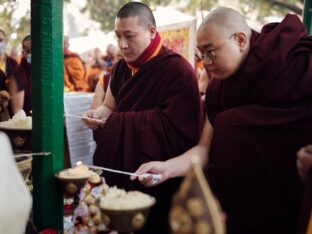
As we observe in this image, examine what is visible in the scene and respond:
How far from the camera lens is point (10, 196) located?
975 mm

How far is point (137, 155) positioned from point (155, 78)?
0.39 meters

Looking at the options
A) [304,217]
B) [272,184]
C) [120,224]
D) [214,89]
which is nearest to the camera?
[120,224]

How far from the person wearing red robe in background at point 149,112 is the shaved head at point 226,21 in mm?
517

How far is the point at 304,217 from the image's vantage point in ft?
4.31

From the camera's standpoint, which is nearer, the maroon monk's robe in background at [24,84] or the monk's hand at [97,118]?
the monk's hand at [97,118]

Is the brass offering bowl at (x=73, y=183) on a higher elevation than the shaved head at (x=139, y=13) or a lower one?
lower

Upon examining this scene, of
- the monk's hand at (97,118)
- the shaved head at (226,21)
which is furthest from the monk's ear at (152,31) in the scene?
the shaved head at (226,21)

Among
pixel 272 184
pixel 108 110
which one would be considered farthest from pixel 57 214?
pixel 108 110

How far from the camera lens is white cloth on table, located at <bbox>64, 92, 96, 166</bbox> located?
4.30 meters

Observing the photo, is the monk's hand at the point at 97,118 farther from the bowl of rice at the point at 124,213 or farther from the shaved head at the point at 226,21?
the bowl of rice at the point at 124,213

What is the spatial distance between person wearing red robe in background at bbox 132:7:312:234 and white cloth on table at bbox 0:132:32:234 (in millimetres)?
691

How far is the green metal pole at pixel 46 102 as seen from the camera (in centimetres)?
150

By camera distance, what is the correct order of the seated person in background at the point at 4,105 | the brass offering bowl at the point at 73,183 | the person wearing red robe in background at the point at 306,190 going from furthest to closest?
the seated person in background at the point at 4,105, the brass offering bowl at the point at 73,183, the person wearing red robe in background at the point at 306,190

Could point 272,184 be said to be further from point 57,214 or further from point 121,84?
point 121,84
